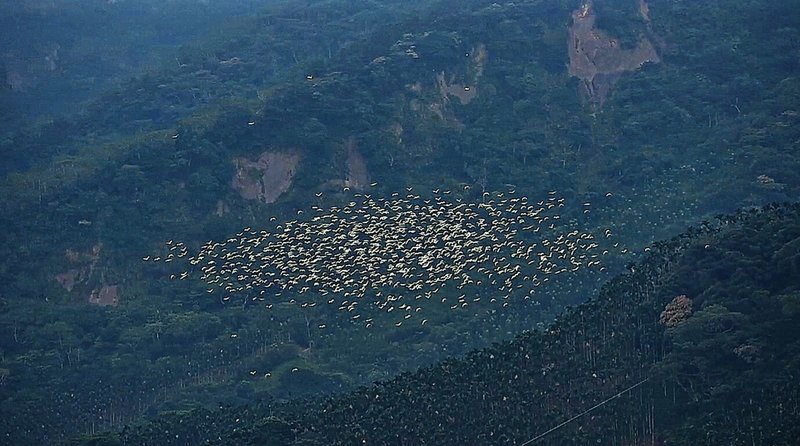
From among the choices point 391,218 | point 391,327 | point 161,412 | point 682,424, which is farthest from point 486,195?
point 682,424

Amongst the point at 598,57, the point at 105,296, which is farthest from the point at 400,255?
the point at 598,57

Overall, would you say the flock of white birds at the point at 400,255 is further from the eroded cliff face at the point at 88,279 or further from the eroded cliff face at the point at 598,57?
the eroded cliff face at the point at 598,57

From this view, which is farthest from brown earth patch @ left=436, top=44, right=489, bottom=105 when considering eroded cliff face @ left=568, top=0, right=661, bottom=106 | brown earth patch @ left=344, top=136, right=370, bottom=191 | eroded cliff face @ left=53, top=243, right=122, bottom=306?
eroded cliff face @ left=53, top=243, right=122, bottom=306

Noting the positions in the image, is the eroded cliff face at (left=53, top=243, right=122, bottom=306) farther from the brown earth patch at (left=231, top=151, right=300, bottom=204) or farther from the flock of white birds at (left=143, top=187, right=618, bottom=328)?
the brown earth patch at (left=231, top=151, right=300, bottom=204)

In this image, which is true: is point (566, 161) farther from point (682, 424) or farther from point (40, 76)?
point (40, 76)

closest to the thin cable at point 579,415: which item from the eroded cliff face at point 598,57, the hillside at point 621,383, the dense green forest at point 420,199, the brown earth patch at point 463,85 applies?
the hillside at point 621,383

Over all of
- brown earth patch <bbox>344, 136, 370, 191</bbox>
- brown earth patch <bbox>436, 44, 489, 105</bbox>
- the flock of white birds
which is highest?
brown earth patch <bbox>436, 44, 489, 105</bbox>
